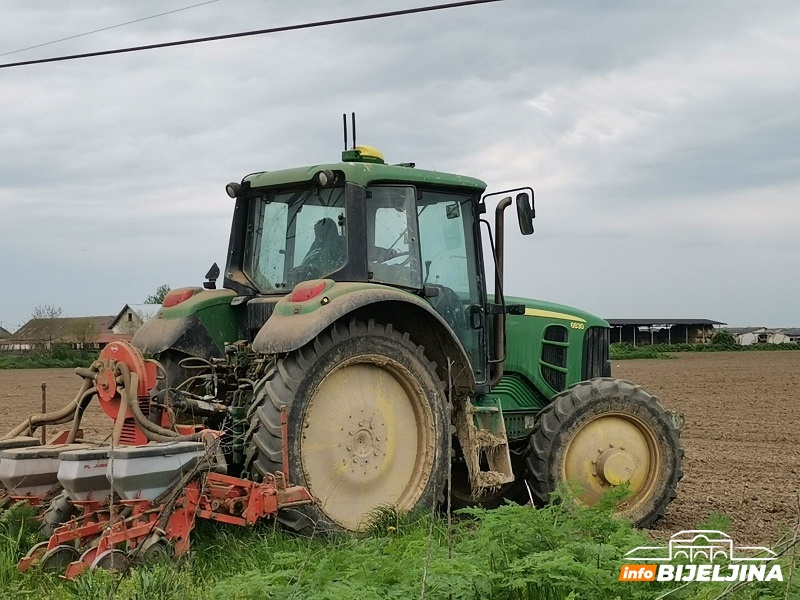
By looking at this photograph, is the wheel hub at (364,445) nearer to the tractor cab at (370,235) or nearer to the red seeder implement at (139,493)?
the red seeder implement at (139,493)

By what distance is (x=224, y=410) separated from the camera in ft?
21.2

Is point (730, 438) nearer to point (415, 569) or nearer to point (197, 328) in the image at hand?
point (197, 328)

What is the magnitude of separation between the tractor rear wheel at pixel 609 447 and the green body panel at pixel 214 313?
259cm

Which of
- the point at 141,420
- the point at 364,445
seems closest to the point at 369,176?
the point at 364,445

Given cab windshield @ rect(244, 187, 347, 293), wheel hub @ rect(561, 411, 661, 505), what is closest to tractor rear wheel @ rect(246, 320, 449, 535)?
cab windshield @ rect(244, 187, 347, 293)

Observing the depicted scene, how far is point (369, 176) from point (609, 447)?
2.99m

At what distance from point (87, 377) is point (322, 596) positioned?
3002mm

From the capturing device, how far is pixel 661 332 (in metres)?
78.1

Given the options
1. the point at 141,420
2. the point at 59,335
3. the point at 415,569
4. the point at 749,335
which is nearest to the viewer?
the point at 415,569

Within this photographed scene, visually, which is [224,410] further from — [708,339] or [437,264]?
[708,339]

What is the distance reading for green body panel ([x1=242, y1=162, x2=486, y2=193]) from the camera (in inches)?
266

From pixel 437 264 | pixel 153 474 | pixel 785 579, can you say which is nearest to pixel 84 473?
pixel 153 474

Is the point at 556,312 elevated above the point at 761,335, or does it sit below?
above

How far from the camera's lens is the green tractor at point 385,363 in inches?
237
